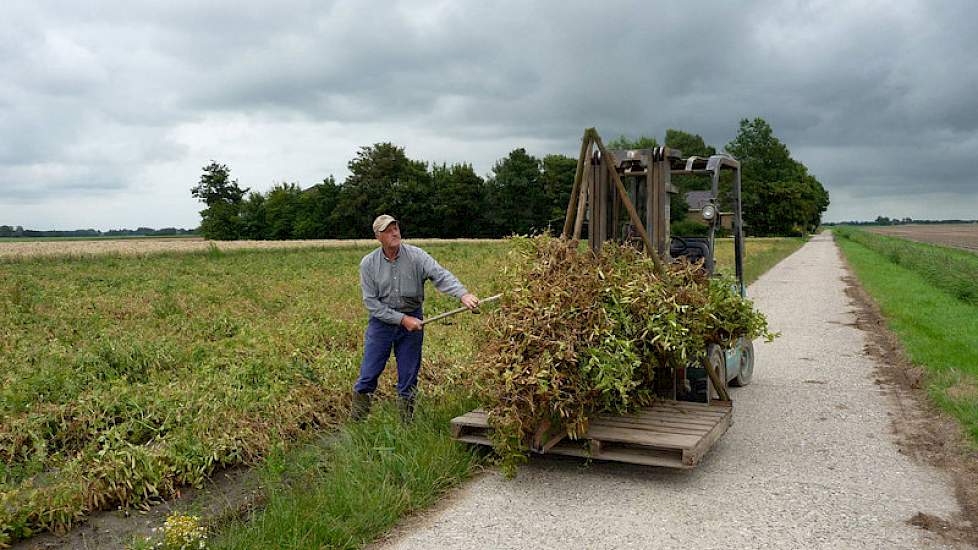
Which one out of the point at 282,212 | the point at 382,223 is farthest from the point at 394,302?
the point at 282,212

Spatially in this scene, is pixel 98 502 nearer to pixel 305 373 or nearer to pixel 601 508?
pixel 305 373

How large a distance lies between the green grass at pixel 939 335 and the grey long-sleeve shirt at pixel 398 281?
4784 mm

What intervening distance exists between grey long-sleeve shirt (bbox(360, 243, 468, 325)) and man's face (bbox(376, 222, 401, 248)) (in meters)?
0.11

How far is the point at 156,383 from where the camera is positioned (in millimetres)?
7859

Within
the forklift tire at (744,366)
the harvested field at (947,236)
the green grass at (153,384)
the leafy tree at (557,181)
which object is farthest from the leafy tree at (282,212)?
the forklift tire at (744,366)

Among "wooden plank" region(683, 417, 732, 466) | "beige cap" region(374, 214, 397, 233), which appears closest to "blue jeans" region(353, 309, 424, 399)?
"beige cap" region(374, 214, 397, 233)

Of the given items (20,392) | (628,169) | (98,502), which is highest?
(628,169)

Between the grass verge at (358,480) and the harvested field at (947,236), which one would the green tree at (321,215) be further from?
the grass verge at (358,480)

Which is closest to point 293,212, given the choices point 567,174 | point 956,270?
point 567,174

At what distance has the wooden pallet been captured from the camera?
530 centimetres

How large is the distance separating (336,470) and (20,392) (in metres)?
3.86

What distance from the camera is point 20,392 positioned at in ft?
23.7

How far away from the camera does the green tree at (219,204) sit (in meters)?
82.7

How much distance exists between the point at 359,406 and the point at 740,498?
130 inches
